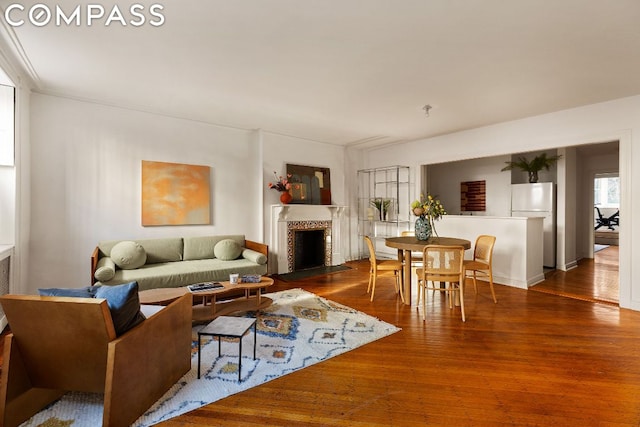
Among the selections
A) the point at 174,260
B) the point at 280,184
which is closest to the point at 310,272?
the point at 280,184

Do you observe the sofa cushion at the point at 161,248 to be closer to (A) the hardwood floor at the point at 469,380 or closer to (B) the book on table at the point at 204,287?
(B) the book on table at the point at 204,287

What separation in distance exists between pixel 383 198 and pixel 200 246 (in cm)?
395

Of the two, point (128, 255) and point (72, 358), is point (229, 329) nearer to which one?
point (72, 358)

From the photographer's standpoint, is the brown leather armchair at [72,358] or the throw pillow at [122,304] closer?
the brown leather armchair at [72,358]

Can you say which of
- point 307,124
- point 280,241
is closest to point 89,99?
point 307,124

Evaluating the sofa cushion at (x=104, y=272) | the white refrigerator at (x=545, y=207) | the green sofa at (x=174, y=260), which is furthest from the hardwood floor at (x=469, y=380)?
the white refrigerator at (x=545, y=207)

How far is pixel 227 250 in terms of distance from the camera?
4578 mm

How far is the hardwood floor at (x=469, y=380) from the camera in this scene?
1.83 metres

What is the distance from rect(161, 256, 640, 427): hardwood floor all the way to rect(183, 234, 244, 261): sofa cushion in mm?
2704

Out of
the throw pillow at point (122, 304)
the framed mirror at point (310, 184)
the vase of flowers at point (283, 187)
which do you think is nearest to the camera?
the throw pillow at point (122, 304)

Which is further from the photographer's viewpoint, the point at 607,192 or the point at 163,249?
the point at 607,192

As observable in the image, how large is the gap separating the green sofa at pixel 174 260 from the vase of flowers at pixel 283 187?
1.00 metres

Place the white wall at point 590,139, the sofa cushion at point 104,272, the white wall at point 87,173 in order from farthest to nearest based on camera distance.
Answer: the white wall at point 87,173, the white wall at point 590,139, the sofa cushion at point 104,272

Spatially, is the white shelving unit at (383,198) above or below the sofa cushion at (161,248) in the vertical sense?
above
